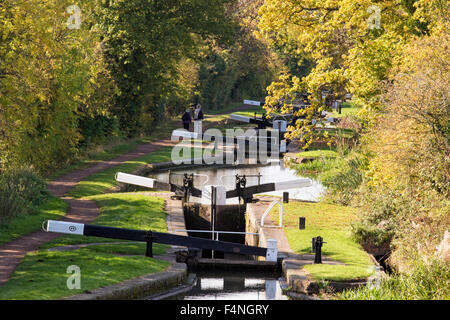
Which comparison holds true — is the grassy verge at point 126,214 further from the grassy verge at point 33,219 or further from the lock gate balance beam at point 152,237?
the grassy verge at point 33,219

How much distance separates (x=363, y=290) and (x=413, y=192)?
5.17 metres

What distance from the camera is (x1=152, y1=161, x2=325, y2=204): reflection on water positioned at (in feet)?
89.1

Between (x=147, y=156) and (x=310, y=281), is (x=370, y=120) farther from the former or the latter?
(x=147, y=156)

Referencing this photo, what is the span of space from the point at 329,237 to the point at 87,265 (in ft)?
22.1

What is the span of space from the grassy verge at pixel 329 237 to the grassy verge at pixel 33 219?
6.27 metres

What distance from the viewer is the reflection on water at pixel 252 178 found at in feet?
89.1

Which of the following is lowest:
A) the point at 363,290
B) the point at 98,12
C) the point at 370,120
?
the point at 363,290

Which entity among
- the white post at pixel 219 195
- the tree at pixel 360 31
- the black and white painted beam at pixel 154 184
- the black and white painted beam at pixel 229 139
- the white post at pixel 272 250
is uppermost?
the tree at pixel 360 31

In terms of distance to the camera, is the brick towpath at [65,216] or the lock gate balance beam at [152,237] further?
the lock gate balance beam at [152,237]

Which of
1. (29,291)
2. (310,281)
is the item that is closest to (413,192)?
(310,281)

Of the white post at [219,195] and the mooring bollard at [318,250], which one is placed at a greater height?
the white post at [219,195]

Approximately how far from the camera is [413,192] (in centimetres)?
1733

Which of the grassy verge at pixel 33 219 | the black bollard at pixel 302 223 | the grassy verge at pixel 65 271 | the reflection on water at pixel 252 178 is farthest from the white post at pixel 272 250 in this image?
the reflection on water at pixel 252 178

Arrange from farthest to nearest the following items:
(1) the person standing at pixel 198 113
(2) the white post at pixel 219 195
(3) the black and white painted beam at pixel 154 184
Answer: (1) the person standing at pixel 198 113 → (3) the black and white painted beam at pixel 154 184 → (2) the white post at pixel 219 195
